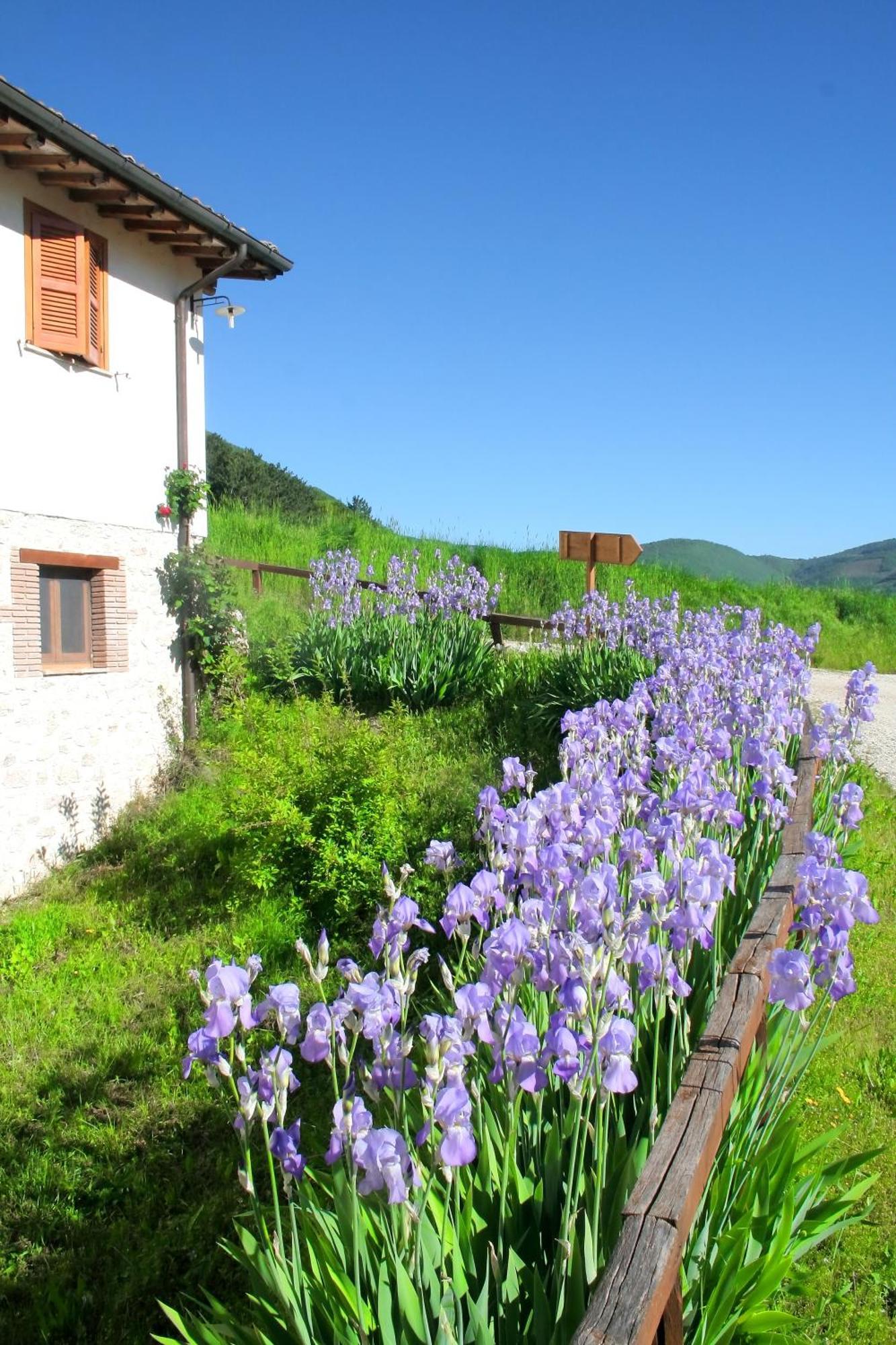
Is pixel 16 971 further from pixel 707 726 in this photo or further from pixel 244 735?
pixel 707 726

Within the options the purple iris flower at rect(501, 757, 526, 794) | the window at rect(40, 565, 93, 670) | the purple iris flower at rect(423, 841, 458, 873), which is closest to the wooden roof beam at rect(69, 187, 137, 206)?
the window at rect(40, 565, 93, 670)

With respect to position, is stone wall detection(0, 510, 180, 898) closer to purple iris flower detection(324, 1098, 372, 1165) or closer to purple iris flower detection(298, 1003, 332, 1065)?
purple iris flower detection(298, 1003, 332, 1065)

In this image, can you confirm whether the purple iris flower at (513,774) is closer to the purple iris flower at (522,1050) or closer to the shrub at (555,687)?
the purple iris flower at (522,1050)

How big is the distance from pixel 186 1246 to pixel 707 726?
10.1ft

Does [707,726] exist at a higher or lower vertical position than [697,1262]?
higher

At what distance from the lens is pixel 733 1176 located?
7.38 ft

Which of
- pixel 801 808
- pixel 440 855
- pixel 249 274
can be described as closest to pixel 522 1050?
pixel 440 855

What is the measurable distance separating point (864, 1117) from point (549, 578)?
15.0 m

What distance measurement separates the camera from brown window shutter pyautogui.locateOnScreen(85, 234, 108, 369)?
25.6ft

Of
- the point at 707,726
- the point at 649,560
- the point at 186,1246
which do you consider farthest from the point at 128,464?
the point at 649,560

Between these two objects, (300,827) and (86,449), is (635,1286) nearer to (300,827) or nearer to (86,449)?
(300,827)

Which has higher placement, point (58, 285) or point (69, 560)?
point (58, 285)

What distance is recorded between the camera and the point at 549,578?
17.9 metres

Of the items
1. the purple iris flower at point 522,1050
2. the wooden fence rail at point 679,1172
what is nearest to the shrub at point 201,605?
the wooden fence rail at point 679,1172
